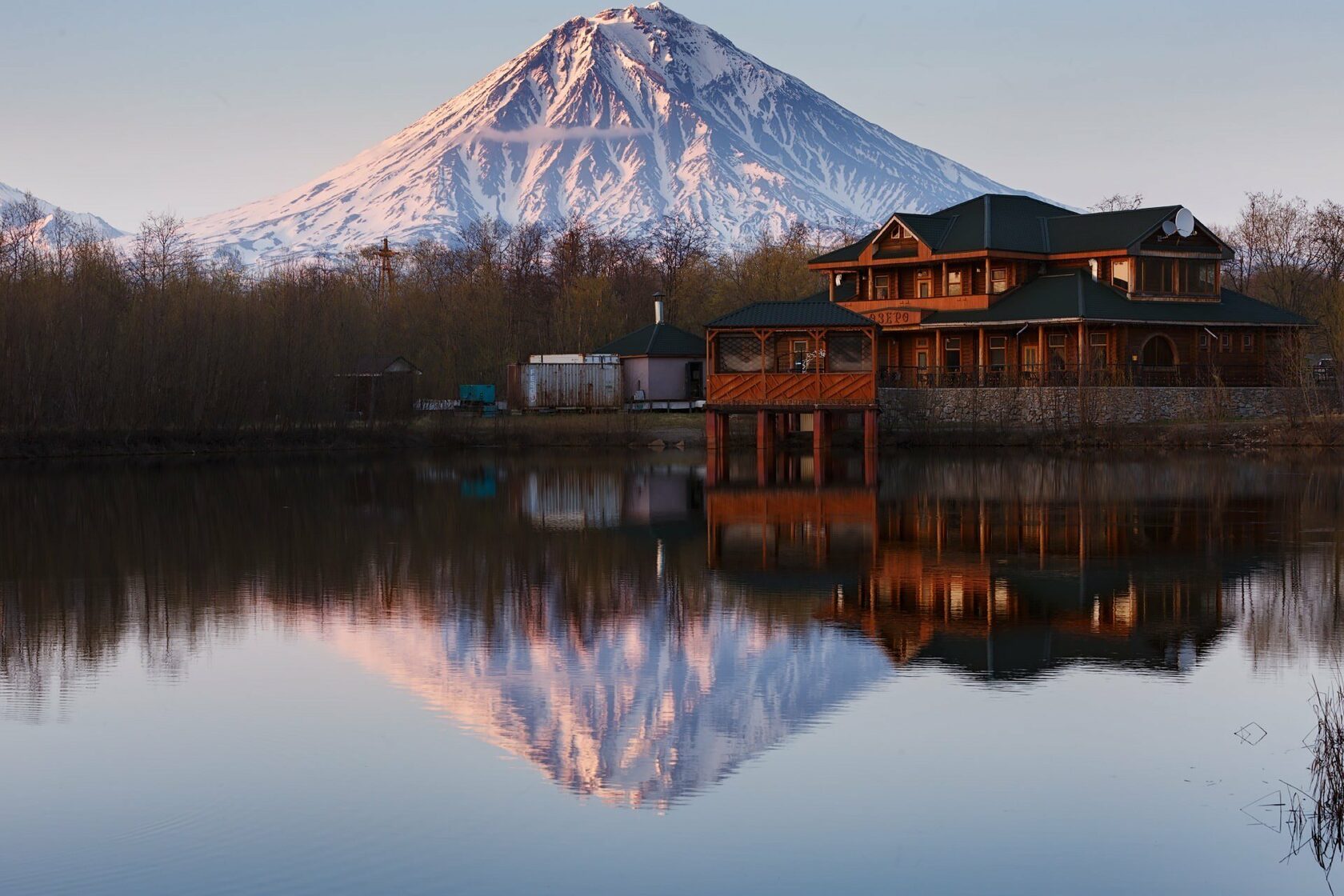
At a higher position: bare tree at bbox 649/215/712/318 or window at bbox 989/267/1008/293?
bare tree at bbox 649/215/712/318

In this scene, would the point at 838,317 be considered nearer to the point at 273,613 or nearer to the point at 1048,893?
the point at 273,613

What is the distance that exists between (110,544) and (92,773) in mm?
15696

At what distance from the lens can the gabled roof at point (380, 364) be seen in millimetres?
71500

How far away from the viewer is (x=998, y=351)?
61375 mm

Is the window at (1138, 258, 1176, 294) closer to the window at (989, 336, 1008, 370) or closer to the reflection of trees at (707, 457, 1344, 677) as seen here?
the window at (989, 336, 1008, 370)

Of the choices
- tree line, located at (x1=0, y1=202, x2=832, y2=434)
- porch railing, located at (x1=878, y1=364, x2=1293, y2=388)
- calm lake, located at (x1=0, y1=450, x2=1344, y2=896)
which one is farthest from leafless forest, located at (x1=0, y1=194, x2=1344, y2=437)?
calm lake, located at (x1=0, y1=450, x2=1344, y2=896)

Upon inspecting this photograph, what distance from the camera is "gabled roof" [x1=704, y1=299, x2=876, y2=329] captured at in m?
50.2

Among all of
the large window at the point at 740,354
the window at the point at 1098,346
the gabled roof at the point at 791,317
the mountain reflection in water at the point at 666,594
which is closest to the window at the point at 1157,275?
the window at the point at 1098,346

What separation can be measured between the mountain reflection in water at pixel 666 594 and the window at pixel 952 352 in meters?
26.2

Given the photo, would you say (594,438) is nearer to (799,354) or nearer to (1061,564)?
(799,354)

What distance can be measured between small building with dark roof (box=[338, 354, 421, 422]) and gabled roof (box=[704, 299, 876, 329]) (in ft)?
58.8

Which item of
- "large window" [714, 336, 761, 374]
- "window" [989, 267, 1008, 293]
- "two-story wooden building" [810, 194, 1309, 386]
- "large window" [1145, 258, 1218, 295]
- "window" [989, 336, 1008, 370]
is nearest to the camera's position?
"large window" [714, 336, 761, 374]

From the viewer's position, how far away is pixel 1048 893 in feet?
29.7

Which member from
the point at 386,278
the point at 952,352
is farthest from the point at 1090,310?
the point at 386,278
